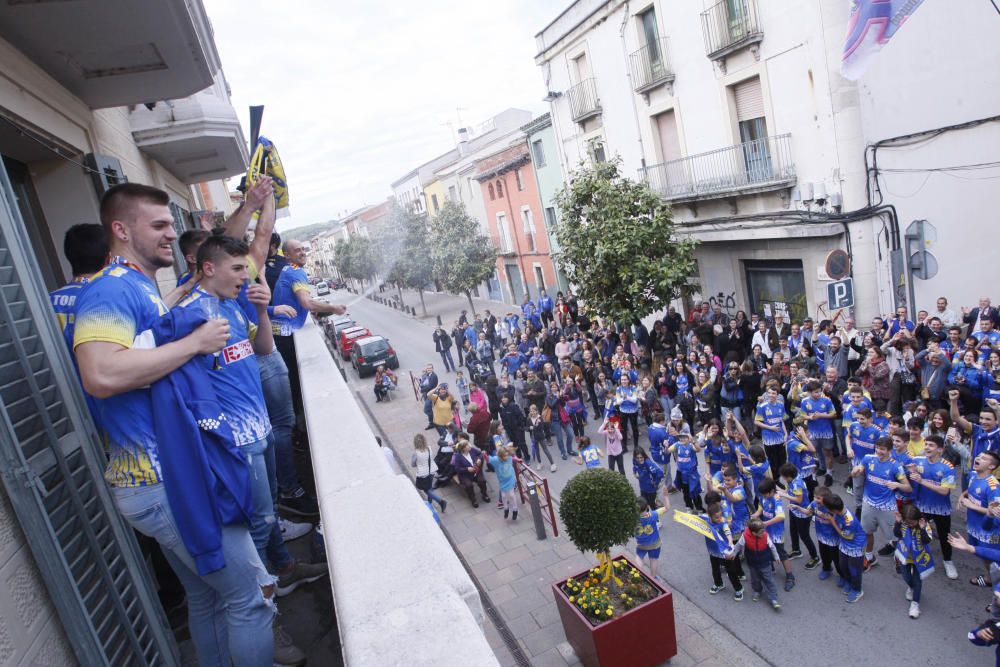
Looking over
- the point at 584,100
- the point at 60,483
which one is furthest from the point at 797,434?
the point at 584,100

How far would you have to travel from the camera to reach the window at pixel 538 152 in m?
26.7

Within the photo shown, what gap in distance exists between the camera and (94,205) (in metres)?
5.06

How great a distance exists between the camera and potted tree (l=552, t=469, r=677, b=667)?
6.74 m

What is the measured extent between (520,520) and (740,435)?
4.11m

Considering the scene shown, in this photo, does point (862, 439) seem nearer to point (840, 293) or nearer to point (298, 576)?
point (840, 293)

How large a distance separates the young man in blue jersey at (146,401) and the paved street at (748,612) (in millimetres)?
5885

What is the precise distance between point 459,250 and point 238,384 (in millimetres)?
29670

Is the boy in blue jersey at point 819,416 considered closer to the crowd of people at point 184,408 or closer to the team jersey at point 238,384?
the crowd of people at point 184,408

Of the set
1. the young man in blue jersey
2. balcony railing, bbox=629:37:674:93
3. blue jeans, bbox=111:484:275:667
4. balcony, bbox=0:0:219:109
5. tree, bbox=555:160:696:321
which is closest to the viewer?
the young man in blue jersey

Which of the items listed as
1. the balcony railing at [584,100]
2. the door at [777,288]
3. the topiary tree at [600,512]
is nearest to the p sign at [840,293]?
the door at [777,288]

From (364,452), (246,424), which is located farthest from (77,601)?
(364,452)

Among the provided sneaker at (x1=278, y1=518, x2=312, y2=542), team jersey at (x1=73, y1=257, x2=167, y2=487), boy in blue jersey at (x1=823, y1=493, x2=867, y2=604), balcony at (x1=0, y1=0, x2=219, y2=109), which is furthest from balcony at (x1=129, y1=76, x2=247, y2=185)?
boy in blue jersey at (x1=823, y1=493, x2=867, y2=604)

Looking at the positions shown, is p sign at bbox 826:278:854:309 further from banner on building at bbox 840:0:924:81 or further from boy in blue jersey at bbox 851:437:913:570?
boy in blue jersey at bbox 851:437:913:570

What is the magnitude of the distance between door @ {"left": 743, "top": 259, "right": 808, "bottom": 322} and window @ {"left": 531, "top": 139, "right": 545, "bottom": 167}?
1248 centimetres
